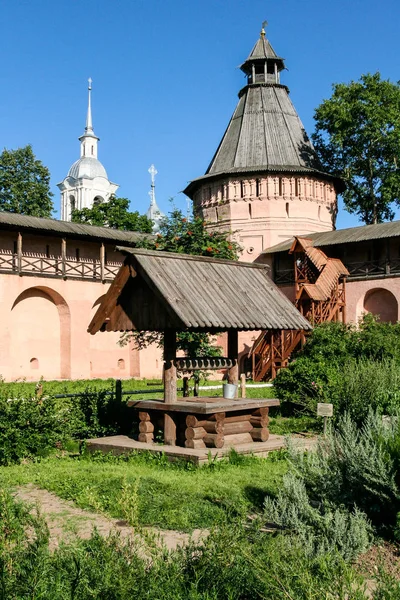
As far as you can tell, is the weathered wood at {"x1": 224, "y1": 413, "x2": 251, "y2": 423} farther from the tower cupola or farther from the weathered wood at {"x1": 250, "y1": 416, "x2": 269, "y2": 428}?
the tower cupola

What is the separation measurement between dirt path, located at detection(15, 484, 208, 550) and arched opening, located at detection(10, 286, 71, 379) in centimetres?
1886

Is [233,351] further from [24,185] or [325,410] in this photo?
[24,185]

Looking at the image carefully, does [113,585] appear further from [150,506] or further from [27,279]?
[27,279]

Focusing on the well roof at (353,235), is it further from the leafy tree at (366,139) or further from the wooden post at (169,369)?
the wooden post at (169,369)

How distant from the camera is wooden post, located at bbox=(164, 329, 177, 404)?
8.64 meters

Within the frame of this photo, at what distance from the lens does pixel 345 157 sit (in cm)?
3216

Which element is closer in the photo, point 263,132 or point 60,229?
point 60,229

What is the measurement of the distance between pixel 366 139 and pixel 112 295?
23.8 meters

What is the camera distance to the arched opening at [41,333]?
25.2m

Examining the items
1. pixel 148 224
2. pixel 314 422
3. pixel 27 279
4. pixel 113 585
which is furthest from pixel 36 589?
pixel 148 224

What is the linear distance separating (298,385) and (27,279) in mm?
14678

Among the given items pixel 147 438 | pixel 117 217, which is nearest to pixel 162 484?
pixel 147 438

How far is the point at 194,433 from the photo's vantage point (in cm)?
825

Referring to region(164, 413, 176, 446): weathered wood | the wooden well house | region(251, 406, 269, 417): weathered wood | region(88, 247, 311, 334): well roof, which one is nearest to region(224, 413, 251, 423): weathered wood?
the wooden well house
